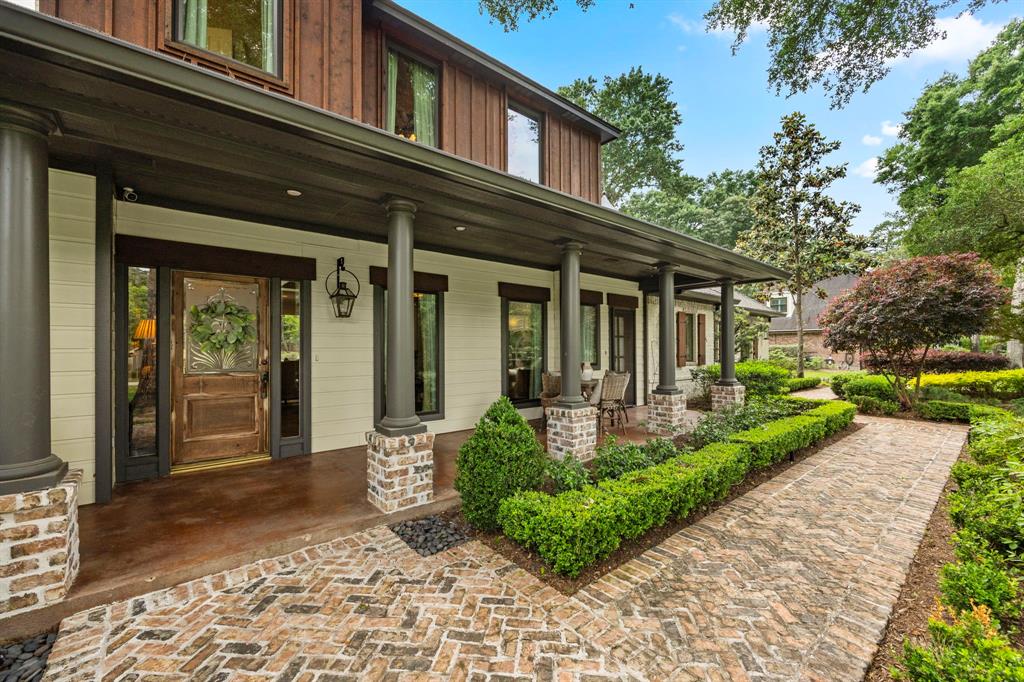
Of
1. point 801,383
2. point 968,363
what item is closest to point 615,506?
point 801,383

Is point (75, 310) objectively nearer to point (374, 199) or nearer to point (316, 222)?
point (316, 222)

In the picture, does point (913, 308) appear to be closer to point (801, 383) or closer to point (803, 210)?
point (801, 383)

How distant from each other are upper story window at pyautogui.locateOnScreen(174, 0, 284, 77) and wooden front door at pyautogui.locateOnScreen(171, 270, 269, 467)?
224cm

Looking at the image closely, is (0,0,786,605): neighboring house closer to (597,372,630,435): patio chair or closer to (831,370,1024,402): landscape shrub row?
(597,372,630,435): patio chair

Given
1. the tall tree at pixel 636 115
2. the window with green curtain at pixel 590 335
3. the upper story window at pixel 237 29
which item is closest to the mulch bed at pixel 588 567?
the window with green curtain at pixel 590 335

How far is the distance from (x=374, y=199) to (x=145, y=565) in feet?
10.2

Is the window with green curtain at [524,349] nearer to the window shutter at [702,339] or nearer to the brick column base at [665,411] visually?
the brick column base at [665,411]

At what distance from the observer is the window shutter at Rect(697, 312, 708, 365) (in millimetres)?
11516

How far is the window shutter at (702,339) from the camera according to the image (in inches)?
453

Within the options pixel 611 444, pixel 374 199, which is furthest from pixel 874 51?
pixel 374 199

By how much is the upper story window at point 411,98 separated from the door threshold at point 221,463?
14.3 ft

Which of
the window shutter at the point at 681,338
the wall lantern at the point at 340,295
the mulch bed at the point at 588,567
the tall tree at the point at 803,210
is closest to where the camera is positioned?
the mulch bed at the point at 588,567

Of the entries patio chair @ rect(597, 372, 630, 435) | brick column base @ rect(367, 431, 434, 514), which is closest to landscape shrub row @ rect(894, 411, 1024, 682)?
brick column base @ rect(367, 431, 434, 514)

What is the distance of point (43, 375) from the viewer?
2.28m
